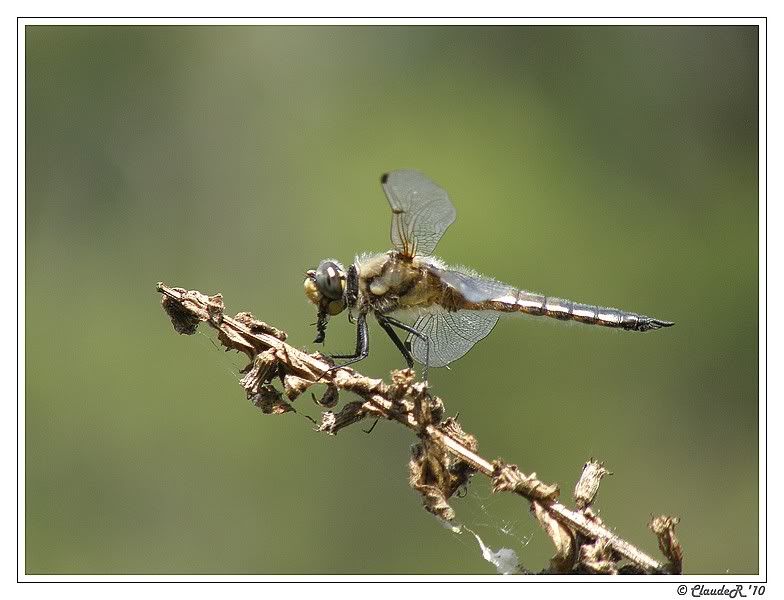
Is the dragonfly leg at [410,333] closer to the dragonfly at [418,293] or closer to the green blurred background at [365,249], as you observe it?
the dragonfly at [418,293]

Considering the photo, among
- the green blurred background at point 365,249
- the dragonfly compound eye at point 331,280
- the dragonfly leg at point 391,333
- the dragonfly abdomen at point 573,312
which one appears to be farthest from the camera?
the green blurred background at point 365,249

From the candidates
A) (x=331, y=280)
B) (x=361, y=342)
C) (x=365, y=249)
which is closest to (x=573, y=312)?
(x=361, y=342)

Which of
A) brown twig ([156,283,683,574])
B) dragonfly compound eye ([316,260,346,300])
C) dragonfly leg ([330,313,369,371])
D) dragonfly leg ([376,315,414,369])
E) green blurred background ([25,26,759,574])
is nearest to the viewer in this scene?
brown twig ([156,283,683,574])

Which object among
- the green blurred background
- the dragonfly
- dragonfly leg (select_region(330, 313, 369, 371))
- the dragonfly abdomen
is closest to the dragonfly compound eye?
the dragonfly

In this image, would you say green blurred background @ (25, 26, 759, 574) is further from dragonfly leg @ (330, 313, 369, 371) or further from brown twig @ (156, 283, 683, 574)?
brown twig @ (156, 283, 683, 574)

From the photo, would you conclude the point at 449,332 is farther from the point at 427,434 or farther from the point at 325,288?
the point at 427,434

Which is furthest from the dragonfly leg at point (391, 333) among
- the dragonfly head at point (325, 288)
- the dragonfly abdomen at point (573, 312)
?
the dragonfly abdomen at point (573, 312)

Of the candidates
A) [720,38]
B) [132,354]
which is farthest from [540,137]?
[132,354]
